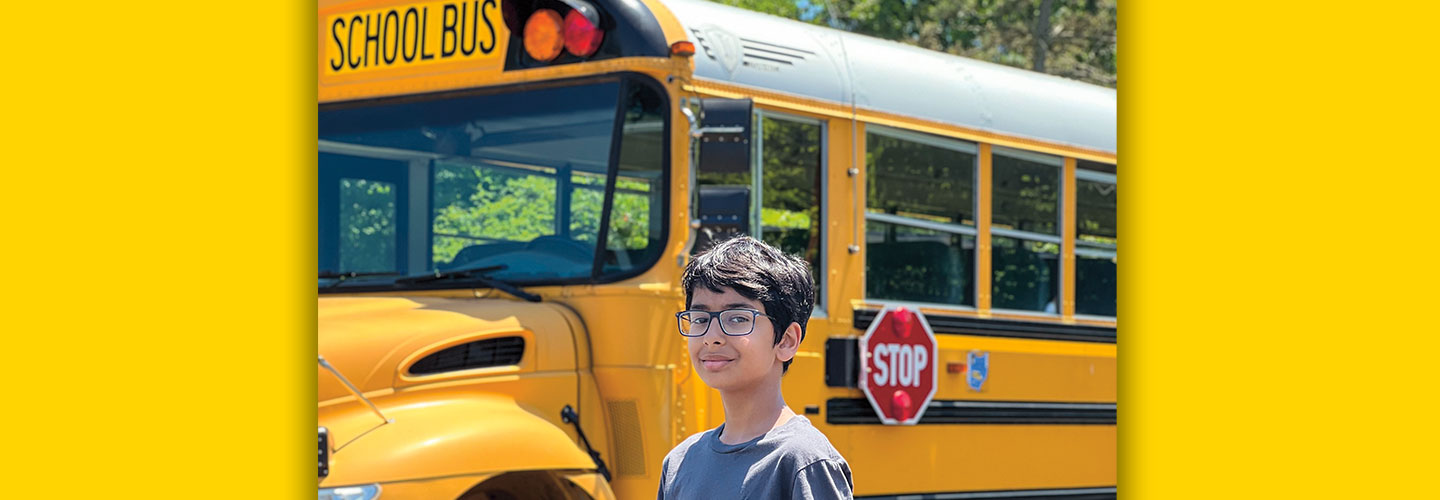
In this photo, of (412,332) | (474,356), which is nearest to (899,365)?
(474,356)

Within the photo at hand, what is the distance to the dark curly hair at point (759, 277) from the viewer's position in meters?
1.92

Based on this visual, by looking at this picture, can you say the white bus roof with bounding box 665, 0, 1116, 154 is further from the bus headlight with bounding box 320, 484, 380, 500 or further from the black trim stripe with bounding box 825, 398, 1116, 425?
the bus headlight with bounding box 320, 484, 380, 500

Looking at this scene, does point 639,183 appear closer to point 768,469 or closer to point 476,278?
point 476,278

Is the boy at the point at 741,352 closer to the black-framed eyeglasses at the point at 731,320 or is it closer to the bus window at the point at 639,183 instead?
the black-framed eyeglasses at the point at 731,320

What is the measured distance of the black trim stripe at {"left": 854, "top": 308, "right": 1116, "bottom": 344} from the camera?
15.6ft

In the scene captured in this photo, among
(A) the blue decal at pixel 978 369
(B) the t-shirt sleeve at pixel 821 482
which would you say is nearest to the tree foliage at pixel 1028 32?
(A) the blue decal at pixel 978 369

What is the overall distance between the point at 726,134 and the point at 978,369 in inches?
62.2

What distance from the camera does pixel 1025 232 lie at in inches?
206

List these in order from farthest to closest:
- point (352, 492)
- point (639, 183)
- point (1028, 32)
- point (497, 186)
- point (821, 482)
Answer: point (1028, 32), point (497, 186), point (639, 183), point (352, 492), point (821, 482)

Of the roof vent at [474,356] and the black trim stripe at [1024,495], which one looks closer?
the roof vent at [474,356]

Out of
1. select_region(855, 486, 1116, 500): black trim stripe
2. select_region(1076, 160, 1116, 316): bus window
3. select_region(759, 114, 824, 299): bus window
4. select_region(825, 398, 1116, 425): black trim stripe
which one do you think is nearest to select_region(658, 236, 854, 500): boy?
select_region(759, 114, 824, 299): bus window

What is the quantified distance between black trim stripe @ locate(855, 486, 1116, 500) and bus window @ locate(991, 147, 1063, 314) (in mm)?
599
